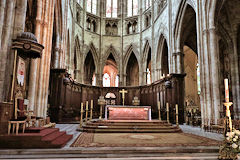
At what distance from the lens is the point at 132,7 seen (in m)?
25.8

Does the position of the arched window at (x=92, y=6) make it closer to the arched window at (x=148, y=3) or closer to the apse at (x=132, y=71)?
the arched window at (x=148, y=3)

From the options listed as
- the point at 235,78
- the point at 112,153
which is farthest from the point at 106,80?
the point at 112,153

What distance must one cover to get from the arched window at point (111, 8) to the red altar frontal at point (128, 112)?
59.8 feet

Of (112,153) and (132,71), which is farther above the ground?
(132,71)

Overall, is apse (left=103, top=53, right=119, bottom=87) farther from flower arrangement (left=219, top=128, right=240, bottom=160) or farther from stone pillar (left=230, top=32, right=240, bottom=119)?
flower arrangement (left=219, top=128, right=240, bottom=160)

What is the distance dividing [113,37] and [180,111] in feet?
46.3

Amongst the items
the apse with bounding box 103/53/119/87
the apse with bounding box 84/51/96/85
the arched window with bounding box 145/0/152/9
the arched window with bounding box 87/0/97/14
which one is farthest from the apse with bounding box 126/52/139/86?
→ the arched window with bounding box 87/0/97/14

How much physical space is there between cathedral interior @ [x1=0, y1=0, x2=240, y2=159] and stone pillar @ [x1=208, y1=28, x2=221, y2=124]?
2.2 inches

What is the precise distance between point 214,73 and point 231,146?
8133mm

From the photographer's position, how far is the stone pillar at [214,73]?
35.9ft

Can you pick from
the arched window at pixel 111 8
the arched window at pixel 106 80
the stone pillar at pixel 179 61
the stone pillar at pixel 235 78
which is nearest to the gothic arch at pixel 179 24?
the stone pillar at pixel 179 61

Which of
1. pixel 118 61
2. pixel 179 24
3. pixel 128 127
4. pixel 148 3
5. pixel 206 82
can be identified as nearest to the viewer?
pixel 128 127

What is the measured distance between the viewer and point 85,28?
77.6ft

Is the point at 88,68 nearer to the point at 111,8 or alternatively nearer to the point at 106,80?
the point at 106,80
